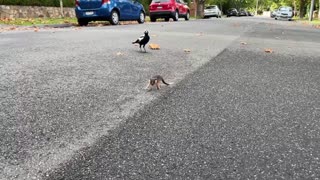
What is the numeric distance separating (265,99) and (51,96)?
2.28m

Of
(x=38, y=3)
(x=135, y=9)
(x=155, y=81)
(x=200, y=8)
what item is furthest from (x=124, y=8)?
(x=200, y=8)

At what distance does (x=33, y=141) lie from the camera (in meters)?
2.79

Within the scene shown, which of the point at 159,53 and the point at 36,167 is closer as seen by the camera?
the point at 36,167

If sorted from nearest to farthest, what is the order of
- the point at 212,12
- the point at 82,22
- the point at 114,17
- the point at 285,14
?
the point at 114,17, the point at 82,22, the point at 212,12, the point at 285,14

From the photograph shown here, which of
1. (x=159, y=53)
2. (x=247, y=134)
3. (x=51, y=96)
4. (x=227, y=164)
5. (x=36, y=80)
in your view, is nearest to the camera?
(x=227, y=164)

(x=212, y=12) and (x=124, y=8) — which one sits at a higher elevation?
(x=124, y=8)

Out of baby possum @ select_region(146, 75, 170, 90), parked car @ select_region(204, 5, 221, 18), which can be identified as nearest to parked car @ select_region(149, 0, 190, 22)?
parked car @ select_region(204, 5, 221, 18)

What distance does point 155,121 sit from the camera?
131 inches

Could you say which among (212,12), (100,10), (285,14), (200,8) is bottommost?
(285,14)

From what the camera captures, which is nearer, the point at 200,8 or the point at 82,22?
the point at 82,22

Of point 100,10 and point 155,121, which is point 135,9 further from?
point 155,121

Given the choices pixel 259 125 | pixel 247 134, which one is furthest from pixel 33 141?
pixel 259 125

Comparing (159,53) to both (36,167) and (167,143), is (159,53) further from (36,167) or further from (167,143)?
(36,167)

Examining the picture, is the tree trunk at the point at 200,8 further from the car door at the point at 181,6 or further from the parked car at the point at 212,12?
the car door at the point at 181,6
